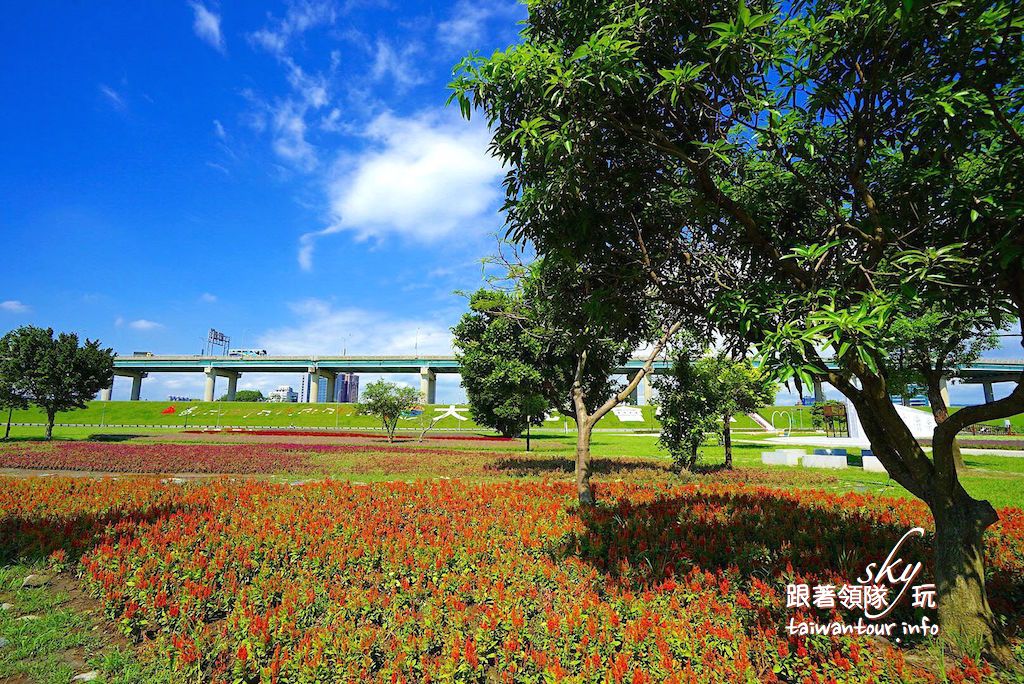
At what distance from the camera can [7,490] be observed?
11516 mm

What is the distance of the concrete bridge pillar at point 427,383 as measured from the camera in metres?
100

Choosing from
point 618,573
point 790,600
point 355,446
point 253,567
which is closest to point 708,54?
point 790,600

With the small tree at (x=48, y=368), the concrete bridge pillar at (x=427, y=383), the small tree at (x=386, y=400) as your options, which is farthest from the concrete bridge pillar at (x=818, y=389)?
the concrete bridge pillar at (x=427, y=383)

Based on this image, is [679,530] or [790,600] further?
[679,530]

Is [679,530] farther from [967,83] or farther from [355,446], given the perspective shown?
[355,446]

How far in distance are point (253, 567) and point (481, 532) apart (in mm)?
3353

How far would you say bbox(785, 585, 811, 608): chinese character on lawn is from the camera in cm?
516

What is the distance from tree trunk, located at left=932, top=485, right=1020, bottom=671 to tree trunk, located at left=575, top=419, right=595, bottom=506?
5840 mm

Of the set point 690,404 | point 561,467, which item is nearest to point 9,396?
point 561,467

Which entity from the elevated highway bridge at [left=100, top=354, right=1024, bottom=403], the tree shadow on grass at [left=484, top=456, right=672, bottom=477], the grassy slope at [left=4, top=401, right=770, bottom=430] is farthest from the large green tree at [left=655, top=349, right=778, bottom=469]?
the elevated highway bridge at [left=100, top=354, right=1024, bottom=403]

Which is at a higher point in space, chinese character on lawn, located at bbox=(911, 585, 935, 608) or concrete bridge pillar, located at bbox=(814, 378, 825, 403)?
concrete bridge pillar, located at bbox=(814, 378, 825, 403)

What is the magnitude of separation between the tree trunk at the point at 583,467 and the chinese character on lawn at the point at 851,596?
Answer: 5076mm

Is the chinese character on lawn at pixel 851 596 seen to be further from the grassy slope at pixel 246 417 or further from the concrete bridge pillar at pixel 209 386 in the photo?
the concrete bridge pillar at pixel 209 386

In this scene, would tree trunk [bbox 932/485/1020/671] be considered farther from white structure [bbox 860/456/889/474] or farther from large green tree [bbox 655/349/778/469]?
white structure [bbox 860/456/889/474]
